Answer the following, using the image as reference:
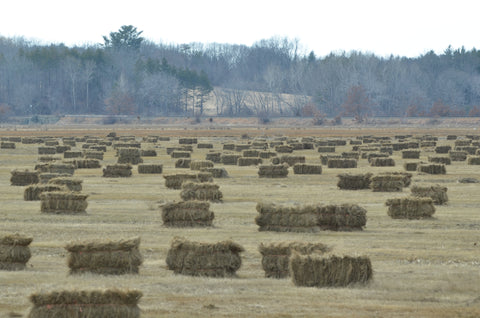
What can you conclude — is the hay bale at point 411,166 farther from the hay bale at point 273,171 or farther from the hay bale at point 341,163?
the hay bale at point 273,171

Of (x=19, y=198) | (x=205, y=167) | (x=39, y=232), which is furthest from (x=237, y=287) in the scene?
(x=205, y=167)

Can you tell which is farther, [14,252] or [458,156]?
[458,156]

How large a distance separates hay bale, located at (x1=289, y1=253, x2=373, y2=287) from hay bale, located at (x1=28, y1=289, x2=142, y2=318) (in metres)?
4.64

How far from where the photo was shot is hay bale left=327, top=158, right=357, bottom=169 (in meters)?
53.8

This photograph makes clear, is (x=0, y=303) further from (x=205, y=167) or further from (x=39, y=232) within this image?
(x=205, y=167)

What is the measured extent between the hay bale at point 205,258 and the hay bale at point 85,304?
492cm

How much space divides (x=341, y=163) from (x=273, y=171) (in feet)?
30.2

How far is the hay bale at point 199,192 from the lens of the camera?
32.2 metres

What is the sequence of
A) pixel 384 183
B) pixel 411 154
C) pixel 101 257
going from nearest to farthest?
1. pixel 101 257
2. pixel 384 183
3. pixel 411 154

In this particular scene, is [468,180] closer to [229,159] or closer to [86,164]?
[229,159]

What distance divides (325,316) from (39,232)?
12.8 meters

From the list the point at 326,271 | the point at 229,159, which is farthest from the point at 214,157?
the point at 326,271

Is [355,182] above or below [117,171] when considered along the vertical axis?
above

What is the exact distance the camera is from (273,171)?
1804 inches
